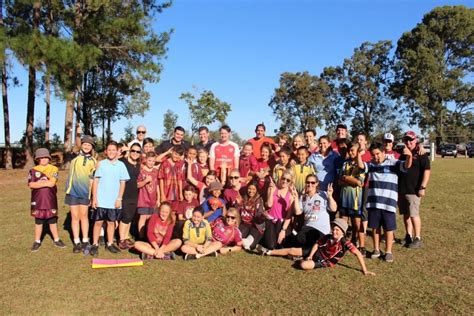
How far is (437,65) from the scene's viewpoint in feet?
148

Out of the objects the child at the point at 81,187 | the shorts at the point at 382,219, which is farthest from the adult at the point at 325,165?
the child at the point at 81,187

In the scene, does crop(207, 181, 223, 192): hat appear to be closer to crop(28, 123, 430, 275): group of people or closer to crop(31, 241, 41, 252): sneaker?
crop(28, 123, 430, 275): group of people

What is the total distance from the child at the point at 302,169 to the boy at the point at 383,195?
913 millimetres

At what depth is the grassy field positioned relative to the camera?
4.27 metres

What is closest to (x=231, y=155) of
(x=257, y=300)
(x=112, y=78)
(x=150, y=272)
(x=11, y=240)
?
(x=150, y=272)

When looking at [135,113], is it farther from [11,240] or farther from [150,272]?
[150,272]

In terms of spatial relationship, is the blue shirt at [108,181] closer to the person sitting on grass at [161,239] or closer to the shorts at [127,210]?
the shorts at [127,210]

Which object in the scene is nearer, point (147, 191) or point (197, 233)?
point (197, 233)

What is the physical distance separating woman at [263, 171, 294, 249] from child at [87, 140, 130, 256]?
→ 2.26 meters

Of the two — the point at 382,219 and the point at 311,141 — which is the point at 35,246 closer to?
the point at 311,141

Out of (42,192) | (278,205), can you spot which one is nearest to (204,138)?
(278,205)

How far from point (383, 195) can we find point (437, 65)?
4520 cm

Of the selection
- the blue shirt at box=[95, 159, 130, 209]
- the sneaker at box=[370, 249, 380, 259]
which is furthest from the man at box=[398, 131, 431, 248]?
the blue shirt at box=[95, 159, 130, 209]

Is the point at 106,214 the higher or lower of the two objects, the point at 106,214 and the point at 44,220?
the higher
